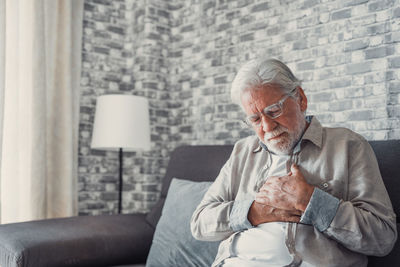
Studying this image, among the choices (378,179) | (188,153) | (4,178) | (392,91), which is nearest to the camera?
(378,179)

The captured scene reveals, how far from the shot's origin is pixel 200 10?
3.50m

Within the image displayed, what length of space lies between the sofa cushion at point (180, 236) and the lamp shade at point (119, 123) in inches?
26.4

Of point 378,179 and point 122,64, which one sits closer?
point 378,179

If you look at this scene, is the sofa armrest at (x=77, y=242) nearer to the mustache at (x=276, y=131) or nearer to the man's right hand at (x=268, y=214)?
the man's right hand at (x=268, y=214)

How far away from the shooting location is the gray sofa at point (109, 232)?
1896 millimetres

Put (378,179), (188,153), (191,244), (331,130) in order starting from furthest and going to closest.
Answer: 1. (188,153)
2. (191,244)
3. (331,130)
4. (378,179)

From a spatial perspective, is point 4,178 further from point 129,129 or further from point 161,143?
point 161,143

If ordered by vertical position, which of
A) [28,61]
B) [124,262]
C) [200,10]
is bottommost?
[124,262]

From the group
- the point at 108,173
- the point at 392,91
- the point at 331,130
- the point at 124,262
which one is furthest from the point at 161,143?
the point at 331,130

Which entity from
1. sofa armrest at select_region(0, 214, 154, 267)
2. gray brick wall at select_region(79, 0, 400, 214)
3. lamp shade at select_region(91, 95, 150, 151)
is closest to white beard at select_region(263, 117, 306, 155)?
gray brick wall at select_region(79, 0, 400, 214)

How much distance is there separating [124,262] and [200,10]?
1825 mm

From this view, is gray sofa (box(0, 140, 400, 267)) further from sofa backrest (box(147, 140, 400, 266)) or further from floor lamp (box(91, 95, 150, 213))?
floor lamp (box(91, 95, 150, 213))

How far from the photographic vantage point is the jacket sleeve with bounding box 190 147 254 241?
175 cm

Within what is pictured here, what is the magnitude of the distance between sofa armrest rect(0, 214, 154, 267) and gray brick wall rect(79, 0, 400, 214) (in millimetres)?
884
